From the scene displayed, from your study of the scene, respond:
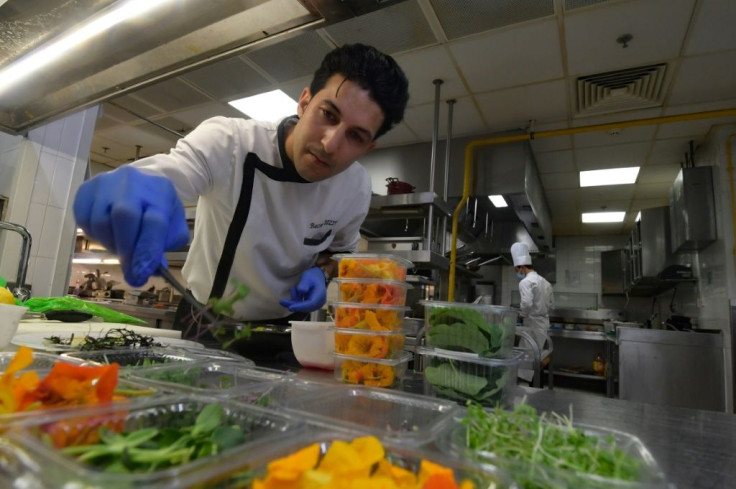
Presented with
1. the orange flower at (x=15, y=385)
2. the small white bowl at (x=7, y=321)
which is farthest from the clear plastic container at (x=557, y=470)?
the small white bowl at (x=7, y=321)

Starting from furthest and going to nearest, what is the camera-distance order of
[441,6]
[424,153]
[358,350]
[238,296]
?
[424,153] < [441,6] < [358,350] < [238,296]

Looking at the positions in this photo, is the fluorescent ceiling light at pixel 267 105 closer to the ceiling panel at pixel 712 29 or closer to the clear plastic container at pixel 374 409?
Result: the ceiling panel at pixel 712 29

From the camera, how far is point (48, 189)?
2854 mm

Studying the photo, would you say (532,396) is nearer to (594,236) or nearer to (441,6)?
(441,6)

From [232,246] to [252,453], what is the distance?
1096 mm

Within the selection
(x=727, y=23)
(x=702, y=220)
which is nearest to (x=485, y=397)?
(x=727, y=23)

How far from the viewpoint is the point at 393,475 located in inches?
18.4

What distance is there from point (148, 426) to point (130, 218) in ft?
1.27

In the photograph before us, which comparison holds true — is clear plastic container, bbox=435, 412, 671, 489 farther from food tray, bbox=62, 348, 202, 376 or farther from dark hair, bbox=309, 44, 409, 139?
dark hair, bbox=309, 44, 409, 139

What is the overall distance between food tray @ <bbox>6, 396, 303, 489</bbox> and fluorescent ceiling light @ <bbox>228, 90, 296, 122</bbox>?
10.8ft

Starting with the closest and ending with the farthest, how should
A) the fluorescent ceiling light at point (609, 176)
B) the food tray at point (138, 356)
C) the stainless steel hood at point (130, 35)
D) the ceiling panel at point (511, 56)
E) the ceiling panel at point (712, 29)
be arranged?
the food tray at point (138, 356) → the stainless steel hood at point (130, 35) → the ceiling panel at point (712, 29) → the ceiling panel at point (511, 56) → the fluorescent ceiling light at point (609, 176)

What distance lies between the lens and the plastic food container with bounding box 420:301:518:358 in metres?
0.83

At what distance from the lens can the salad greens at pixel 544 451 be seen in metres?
0.46

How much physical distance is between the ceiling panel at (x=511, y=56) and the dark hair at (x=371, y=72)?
5.69 feet
